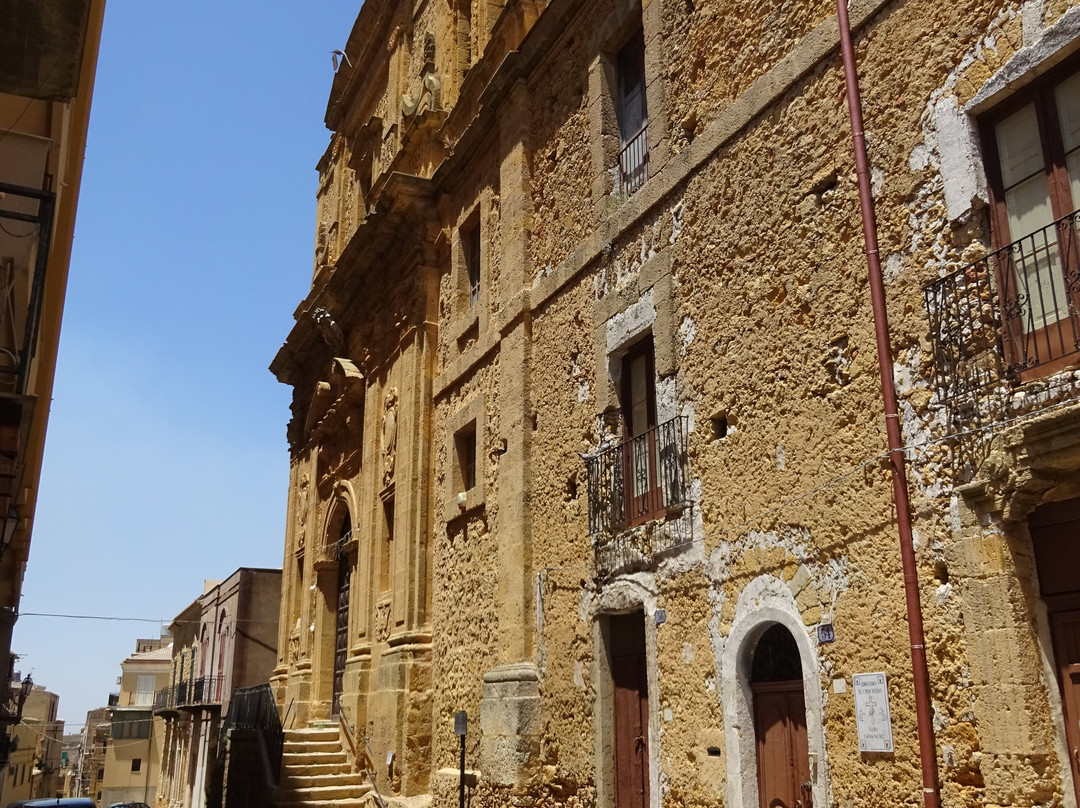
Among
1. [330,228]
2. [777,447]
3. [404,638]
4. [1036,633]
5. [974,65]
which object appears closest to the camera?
[1036,633]

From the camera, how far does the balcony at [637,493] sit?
Answer: 27.6 ft

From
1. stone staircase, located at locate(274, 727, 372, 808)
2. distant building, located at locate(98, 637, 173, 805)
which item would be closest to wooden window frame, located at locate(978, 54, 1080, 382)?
stone staircase, located at locate(274, 727, 372, 808)

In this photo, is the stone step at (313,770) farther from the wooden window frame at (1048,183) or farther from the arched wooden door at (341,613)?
the wooden window frame at (1048,183)

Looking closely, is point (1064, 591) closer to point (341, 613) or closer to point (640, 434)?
point (640, 434)

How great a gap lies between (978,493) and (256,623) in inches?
911

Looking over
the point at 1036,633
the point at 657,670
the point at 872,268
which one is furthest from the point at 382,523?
the point at 1036,633

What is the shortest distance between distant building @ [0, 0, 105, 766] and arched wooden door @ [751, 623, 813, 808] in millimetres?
5038

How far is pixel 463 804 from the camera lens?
35.7ft

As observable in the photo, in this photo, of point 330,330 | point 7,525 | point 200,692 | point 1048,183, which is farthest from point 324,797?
point 200,692

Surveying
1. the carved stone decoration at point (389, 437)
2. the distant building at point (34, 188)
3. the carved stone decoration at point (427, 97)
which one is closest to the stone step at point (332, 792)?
the carved stone decoration at point (389, 437)

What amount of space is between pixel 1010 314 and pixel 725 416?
2.62 m

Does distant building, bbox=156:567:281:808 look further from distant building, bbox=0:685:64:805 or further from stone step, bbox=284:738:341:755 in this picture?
distant building, bbox=0:685:64:805

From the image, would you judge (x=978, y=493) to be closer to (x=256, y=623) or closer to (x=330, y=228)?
(x=330, y=228)

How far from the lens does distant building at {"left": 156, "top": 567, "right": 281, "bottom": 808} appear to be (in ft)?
81.5
